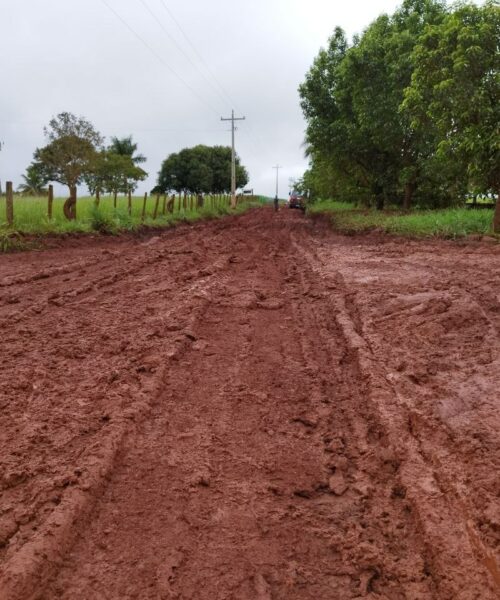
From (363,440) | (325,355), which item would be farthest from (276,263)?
(363,440)

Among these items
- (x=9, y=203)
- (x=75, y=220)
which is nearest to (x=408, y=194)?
(x=75, y=220)

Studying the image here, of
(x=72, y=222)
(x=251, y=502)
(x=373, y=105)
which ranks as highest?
(x=373, y=105)

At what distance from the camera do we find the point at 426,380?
3.78m

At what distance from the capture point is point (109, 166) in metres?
47.2

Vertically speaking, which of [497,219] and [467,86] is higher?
[467,86]

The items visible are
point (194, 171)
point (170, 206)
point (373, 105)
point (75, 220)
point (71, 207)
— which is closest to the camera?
point (75, 220)

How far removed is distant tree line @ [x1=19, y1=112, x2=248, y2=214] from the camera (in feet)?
128

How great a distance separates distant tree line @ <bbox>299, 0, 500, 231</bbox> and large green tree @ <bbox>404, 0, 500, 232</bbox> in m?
0.02

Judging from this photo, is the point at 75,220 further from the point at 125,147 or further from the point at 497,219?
the point at 125,147

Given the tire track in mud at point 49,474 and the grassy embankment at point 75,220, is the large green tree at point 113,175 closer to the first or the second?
the grassy embankment at point 75,220

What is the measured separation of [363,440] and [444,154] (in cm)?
1164

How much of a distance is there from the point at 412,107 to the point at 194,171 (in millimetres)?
46466

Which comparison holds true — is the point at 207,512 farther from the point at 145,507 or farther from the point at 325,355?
the point at 325,355

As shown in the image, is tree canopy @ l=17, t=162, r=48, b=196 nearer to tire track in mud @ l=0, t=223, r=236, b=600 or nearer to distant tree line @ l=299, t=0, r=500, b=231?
distant tree line @ l=299, t=0, r=500, b=231
